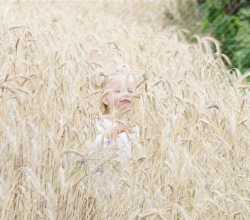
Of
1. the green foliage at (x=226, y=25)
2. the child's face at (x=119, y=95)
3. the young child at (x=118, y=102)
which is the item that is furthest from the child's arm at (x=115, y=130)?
the green foliage at (x=226, y=25)

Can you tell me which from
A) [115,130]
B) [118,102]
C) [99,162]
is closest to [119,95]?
[118,102]

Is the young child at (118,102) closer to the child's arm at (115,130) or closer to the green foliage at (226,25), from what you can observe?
the child's arm at (115,130)

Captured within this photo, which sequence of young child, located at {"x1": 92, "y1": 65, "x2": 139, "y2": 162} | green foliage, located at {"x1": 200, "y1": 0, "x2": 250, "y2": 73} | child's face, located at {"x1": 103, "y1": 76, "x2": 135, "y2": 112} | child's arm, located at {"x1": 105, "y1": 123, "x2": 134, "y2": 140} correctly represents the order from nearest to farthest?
child's arm, located at {"x1": 105, "y1": 123, "x2": 134, "y2": 140} → young child, located at {"x1": 92, "y1": 65, "x2": 139, "y2": 162} → child's face, located at {"x1": 103, "y1": 76, "x2": 135, "y2": 112} → green foliage, located at {"x1": 200, "y1": 0, "x2": 250, "y2": 73}

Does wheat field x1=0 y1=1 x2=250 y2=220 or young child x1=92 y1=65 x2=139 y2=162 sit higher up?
wheat field x1=0 y1=1 x2=250 y2=220

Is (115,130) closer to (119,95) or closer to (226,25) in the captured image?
(119,95)

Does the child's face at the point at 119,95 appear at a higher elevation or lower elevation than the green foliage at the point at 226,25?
higher

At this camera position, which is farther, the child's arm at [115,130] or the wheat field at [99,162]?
the child's arm at [115,130]

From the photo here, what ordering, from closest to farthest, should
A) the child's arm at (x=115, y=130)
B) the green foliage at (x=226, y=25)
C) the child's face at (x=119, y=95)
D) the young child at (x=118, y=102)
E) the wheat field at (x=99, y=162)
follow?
the wheat field at (x=99, y=162) < the child's arm at (x=115, y=130) < the young child at (x=118, y=102) < the child's face at (x=119, y=95) < the green foliage at (x=226, y=25)

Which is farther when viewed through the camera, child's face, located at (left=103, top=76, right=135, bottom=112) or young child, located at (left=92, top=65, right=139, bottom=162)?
child's face, located at (left=103, top=76, right=135, bottom=112)

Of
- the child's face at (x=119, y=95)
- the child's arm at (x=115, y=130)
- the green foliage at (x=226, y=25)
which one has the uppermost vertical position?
the child's arm at (x=115, y=130)

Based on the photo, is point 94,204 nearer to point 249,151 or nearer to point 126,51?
point 249,151

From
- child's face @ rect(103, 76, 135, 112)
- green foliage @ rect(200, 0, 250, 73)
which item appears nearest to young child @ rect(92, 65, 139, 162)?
child's face @ rect(103, 76, 135, 112)

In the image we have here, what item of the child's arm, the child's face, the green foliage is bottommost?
the green foliage

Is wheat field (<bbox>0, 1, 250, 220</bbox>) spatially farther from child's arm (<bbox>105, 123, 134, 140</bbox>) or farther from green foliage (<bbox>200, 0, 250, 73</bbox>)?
green foliage (<bbox>200, 0, 250, 73</bbox>)
